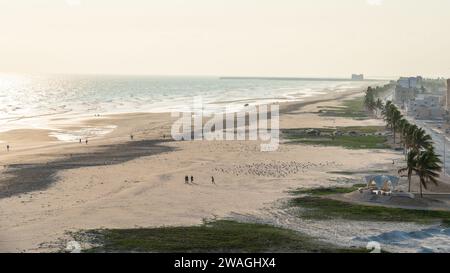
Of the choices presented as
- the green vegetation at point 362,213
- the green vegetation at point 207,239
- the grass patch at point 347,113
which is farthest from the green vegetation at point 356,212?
the grass patch at point 347,113

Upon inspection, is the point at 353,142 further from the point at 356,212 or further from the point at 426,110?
the point at 356,212

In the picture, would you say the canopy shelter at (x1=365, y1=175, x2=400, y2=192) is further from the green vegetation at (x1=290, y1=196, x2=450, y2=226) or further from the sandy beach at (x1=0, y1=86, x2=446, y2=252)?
the sandy beach at (x1=0, y1=86, x2=446, y2=252)

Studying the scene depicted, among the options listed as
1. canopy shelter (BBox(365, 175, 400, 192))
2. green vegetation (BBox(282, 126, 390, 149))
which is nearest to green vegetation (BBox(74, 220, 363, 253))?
canopy shelter (BBox(365, 175, 400, 192))

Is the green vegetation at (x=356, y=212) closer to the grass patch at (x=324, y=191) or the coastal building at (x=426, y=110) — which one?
the grass patch at (x=324, y=191)

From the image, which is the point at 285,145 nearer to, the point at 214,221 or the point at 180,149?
the point at 180,149

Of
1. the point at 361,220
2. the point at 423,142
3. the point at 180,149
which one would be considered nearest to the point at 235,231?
the point at 361,220

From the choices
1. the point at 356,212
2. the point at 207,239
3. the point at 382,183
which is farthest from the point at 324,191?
the point at 207,239
